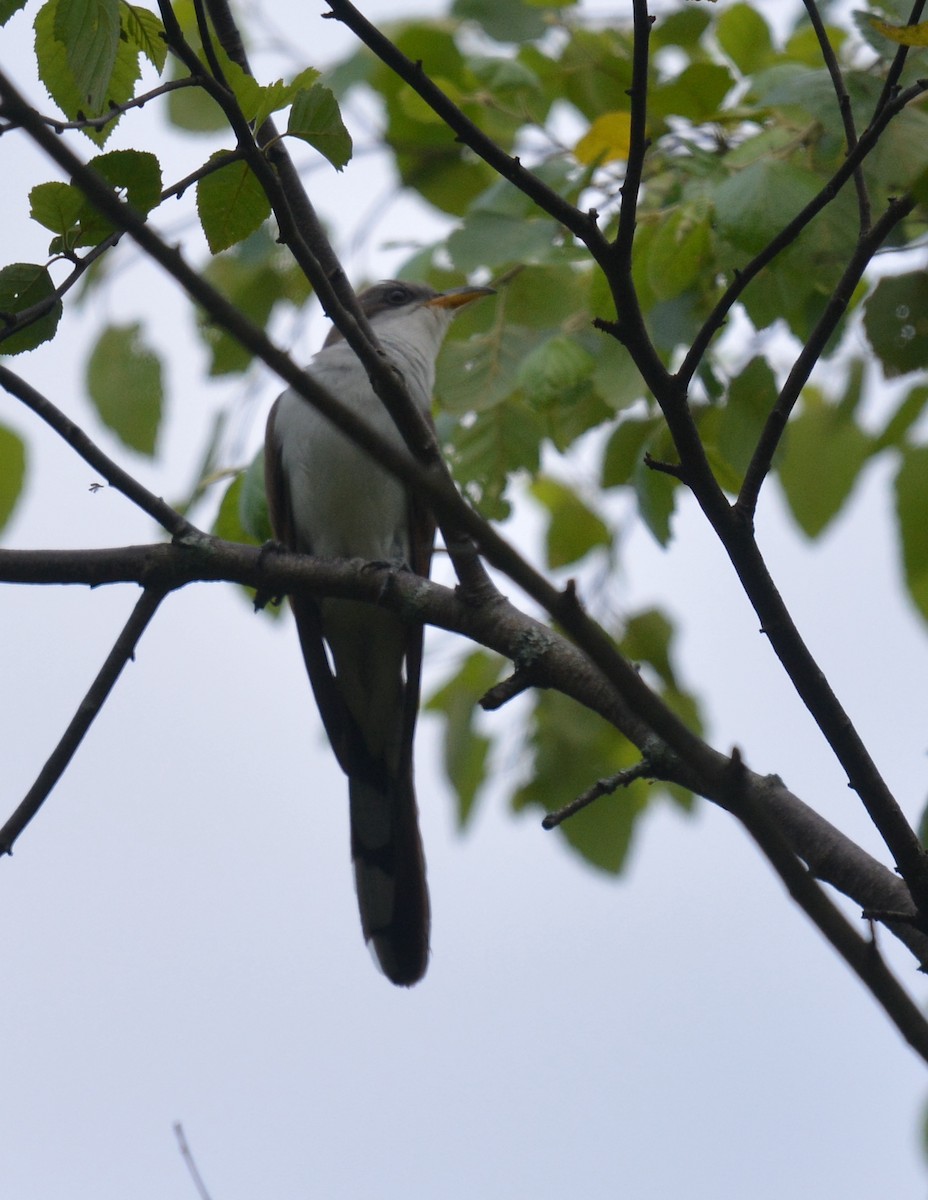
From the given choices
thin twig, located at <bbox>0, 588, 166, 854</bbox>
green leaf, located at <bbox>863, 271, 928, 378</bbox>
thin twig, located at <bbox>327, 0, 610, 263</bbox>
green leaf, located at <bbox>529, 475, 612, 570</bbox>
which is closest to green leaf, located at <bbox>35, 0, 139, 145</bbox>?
thin twig, located at <bbox>327, 0, 610, 263</bbox>

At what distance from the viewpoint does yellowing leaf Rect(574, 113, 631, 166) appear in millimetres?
3816

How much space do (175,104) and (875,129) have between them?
309 cm

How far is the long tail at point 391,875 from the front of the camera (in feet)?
15.7

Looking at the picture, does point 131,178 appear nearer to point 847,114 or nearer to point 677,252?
point 847,114

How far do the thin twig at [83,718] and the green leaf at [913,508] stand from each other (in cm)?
215

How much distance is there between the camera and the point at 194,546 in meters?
3.27

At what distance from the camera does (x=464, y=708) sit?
525cm

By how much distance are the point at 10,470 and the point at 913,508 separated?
2722mm

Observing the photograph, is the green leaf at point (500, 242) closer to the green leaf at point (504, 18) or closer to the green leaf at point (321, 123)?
the green leaf at point (504, 18)

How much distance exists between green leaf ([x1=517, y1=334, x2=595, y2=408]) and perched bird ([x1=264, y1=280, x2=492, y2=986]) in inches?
55.3

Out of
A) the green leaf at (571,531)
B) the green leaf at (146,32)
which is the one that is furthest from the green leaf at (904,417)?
the green leaf at (146,32)

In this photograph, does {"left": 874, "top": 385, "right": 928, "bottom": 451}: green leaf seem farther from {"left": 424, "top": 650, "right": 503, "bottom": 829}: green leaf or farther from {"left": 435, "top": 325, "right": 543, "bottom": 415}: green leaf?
{"left": 424, "top": 650, "right": 503, "bottom": 829}: green leaf

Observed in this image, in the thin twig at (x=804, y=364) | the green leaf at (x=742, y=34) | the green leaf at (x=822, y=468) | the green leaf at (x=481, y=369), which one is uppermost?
the green leaf at (x=742, y=34)

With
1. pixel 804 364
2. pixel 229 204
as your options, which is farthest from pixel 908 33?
pixel 229 204
